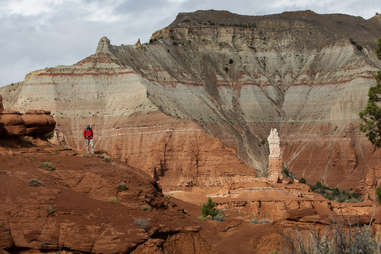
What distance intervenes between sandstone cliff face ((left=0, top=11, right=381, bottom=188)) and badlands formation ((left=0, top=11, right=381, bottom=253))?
232 mm

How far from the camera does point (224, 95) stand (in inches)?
5256

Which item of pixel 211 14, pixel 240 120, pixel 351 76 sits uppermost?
pixel 211 14

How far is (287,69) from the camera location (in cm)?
14550

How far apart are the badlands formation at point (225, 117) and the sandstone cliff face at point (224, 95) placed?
0.23 metres

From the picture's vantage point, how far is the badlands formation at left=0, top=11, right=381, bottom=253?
26.2 metres

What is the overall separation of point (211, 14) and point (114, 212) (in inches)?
5743

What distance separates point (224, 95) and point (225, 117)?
930 centimetres

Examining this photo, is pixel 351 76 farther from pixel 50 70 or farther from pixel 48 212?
pixel 48 212

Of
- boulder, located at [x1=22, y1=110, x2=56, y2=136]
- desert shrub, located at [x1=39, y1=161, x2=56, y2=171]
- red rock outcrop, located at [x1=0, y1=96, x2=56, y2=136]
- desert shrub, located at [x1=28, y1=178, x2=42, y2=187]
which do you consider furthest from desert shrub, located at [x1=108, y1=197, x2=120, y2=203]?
boulder, located at [x1=22, y1=110, x2=56, y2=136]

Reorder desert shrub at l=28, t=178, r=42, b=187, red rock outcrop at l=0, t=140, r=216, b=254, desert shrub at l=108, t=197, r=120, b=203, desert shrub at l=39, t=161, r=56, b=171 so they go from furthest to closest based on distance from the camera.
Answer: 1. desert shrub at l=39, t=161, r=56, b=171
2. desert shrub at l=108, t=197, r=120, b=203
3. desert shrub at l=28, t=178, r=42, b=187
4. red rock outcrop at l=0, t=140, r=216, b=254

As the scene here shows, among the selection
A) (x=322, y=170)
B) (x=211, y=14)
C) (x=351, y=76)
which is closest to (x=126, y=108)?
(x=322, y=170)

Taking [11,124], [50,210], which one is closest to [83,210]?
[50,210]

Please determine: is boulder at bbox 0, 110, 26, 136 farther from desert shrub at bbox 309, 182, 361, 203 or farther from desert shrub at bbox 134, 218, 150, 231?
desert shrub at bbox 309, 182, 361, 203

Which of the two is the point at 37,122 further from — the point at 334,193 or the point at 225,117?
the point at 225,117
